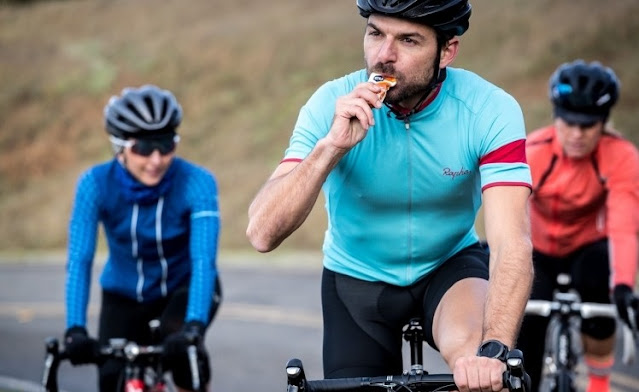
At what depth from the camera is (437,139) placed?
4812 mm

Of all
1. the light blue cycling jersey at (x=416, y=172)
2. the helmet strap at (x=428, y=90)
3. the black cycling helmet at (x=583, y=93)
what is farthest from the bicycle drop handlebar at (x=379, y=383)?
the black cycling helmet at (x=583, y=93)

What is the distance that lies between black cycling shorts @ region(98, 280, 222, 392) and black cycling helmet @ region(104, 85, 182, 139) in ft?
3.05

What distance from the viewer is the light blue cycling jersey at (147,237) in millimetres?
6699

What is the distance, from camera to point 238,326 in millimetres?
15102

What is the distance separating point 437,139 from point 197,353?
2.00 meters

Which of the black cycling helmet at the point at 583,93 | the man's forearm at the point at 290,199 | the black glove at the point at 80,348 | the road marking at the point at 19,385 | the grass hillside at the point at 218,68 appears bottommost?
the road marking at the point at 19,385

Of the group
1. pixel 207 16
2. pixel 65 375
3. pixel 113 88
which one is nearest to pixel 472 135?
pixel 65 375

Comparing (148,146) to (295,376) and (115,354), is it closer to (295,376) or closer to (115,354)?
(115,354)

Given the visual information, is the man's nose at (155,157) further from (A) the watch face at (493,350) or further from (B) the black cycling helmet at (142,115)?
(A) the watch face at (493,350)

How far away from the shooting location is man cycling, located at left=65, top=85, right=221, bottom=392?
675cm

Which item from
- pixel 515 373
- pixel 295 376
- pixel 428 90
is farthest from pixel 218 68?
pixel 515 373

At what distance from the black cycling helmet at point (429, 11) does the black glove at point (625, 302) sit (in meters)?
2.79

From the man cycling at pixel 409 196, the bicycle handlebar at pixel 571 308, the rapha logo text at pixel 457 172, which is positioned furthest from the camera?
the bicycle handlebar at pixel 571 308

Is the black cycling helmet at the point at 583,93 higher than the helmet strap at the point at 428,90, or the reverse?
the black cycling helmet at the point at 583,93
